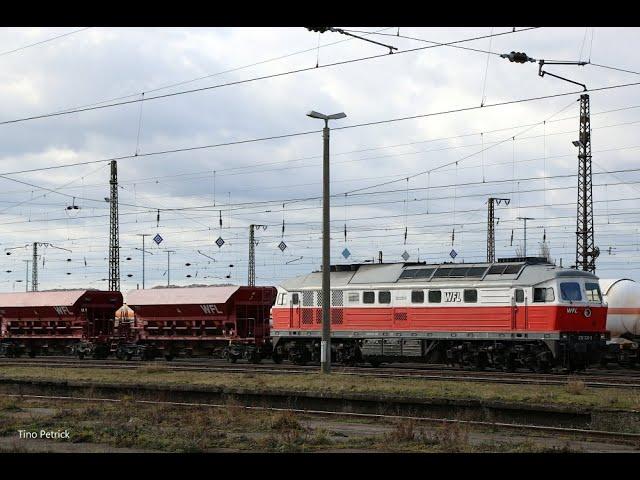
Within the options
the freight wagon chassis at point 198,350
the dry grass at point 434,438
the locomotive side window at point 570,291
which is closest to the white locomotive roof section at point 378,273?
the locomotive side window at point 570,291

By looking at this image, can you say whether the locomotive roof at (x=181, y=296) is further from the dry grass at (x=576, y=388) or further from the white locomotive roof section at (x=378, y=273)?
the dry grass at (x=576, y=388)

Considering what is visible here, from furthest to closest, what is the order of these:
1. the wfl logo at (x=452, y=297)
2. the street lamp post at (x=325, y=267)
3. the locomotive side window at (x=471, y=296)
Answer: the wfl logo at (x=452, y=297) < the locomotive side window at (x=471, y=296) < the street lamp post at (x=325, y=267)

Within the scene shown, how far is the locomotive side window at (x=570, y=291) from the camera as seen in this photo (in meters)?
32.6

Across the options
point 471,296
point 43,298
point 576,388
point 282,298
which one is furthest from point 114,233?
point 576,388

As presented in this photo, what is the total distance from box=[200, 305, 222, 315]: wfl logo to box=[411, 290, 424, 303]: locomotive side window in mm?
12180

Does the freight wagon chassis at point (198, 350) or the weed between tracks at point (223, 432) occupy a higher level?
the weed between tracks at point (223, 432)

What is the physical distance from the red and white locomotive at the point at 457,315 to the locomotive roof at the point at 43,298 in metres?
15.2

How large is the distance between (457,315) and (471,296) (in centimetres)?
97

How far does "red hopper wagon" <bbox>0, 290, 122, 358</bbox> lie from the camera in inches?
1957

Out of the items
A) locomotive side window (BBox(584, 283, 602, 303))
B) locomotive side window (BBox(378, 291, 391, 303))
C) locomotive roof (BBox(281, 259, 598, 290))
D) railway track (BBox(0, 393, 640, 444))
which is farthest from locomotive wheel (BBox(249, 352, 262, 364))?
railway track (BBox(0, 393, 640, 444))

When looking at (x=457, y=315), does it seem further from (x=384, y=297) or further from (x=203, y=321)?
(x=203, y=321)
